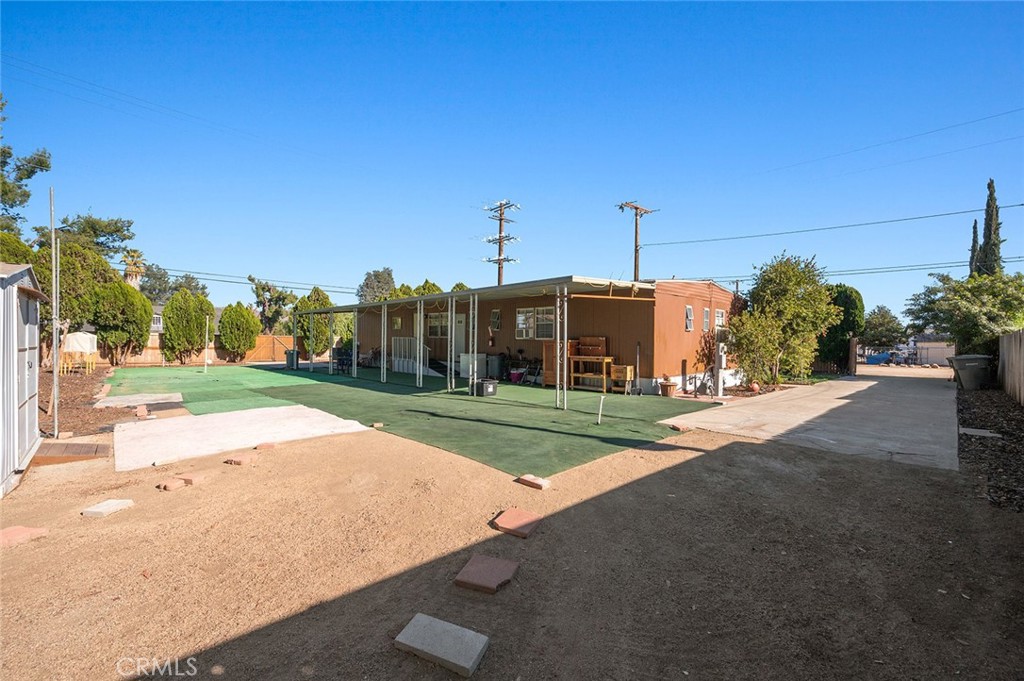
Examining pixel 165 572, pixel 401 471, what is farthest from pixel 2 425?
pixel 401 471

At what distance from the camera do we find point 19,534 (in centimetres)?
364

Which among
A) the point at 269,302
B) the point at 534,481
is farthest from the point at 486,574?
the point at 269,302

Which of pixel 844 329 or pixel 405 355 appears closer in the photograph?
pixel 405 355

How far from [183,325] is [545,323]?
1965 centimetres

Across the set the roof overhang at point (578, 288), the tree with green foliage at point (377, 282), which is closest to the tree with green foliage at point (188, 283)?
the tree with green foliage at point (377, 282)

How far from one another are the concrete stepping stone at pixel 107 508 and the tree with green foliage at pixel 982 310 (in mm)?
20559

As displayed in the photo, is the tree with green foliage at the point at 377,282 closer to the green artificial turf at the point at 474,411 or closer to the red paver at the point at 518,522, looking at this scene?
A: the green artificial turf at the point at 474,411

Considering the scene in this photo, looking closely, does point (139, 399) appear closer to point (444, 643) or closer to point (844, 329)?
point (444, 643)

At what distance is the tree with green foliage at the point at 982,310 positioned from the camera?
14305 millimetres

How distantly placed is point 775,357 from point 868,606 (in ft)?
44.1

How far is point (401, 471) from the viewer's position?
5.52 m

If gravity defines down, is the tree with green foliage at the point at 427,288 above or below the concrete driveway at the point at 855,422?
above

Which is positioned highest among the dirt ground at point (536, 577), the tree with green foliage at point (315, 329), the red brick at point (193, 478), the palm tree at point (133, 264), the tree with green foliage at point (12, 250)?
the palm tree at point (133, 264)

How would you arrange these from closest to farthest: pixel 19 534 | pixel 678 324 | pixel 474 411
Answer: pixel 19 534
pixel 474 411
pixel 678 324
